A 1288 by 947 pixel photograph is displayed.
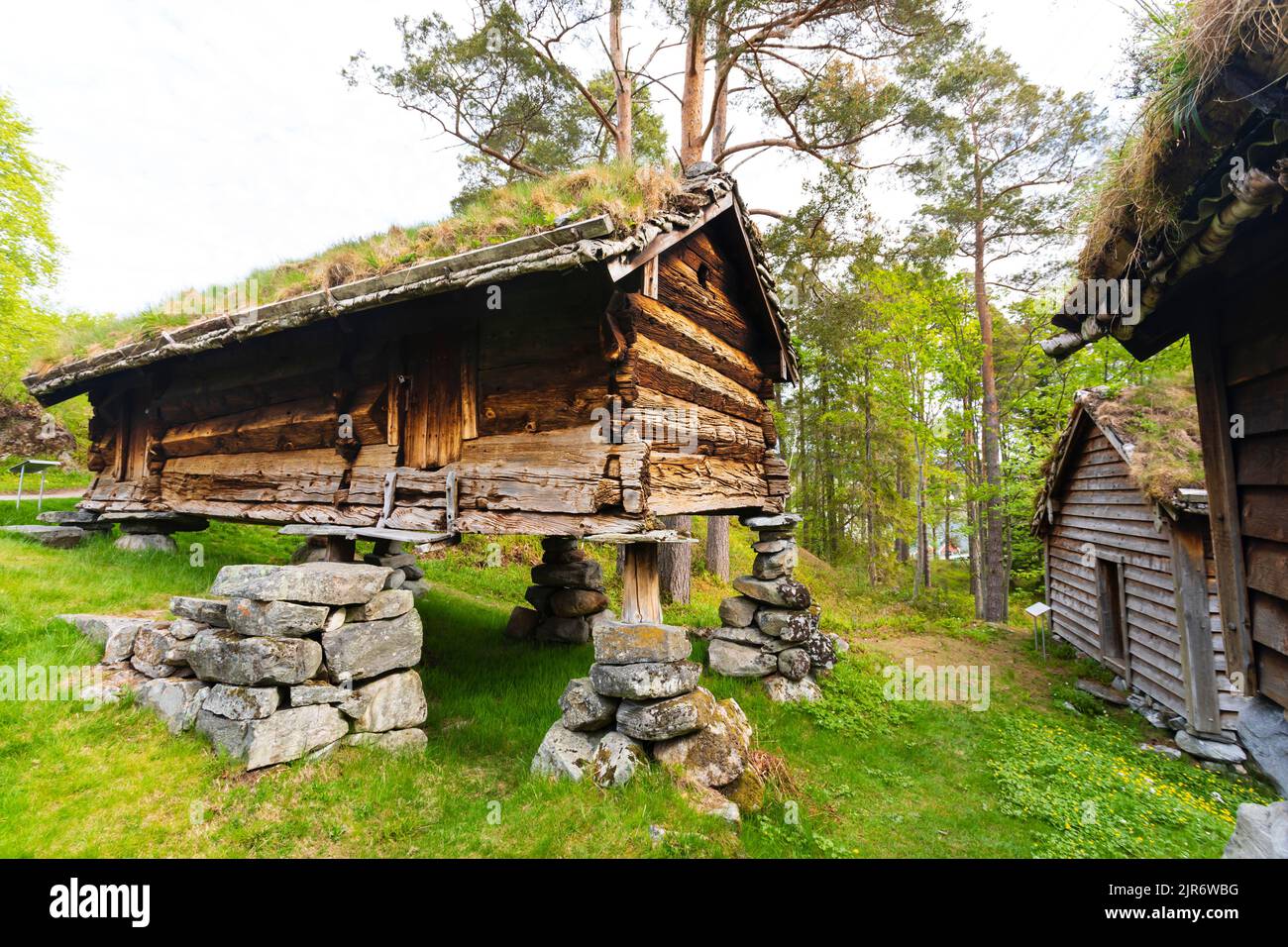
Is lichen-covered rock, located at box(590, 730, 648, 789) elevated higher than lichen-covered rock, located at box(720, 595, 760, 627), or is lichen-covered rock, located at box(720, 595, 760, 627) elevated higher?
lichen-covered rock, located at box(720, 595, 760, 627)

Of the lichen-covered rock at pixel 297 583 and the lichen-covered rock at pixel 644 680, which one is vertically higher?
the lichen-covered rock at pixel 297 583

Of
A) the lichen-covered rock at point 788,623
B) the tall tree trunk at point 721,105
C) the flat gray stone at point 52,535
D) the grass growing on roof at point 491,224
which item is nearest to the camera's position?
the grass growing on roof at point 491,224

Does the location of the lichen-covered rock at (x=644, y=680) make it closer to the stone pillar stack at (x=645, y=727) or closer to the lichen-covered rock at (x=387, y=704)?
the stone pillar stack at (x=645, y=727)

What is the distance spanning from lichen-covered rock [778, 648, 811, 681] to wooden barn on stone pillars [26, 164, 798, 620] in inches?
80.4

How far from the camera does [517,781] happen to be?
4.49 m

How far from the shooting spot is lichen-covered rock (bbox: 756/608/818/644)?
7176mm

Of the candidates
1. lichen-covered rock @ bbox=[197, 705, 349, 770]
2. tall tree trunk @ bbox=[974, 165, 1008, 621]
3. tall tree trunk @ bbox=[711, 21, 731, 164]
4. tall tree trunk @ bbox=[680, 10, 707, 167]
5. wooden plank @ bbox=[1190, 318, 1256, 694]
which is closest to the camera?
wooden plank @ bbox=[1190, 318, 1256, 694]

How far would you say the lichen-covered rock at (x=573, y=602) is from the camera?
827cm

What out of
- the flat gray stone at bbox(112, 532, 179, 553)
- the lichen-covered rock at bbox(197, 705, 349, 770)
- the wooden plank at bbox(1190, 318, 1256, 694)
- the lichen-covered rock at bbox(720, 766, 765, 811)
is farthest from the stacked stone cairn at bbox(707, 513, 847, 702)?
the flat gray stone at bbox(112, 532, 179, 553)

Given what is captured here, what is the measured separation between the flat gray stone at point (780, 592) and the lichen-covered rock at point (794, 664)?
0.62m

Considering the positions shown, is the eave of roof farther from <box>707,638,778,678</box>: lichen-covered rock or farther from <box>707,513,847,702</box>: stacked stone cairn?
<box>707,638,778,678</box>: lichen-covered rock

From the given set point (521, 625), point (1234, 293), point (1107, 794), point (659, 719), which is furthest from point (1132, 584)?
point (521, 625)

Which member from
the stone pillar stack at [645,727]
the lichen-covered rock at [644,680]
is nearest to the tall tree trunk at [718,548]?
the stone pillar stack at [645,727]
